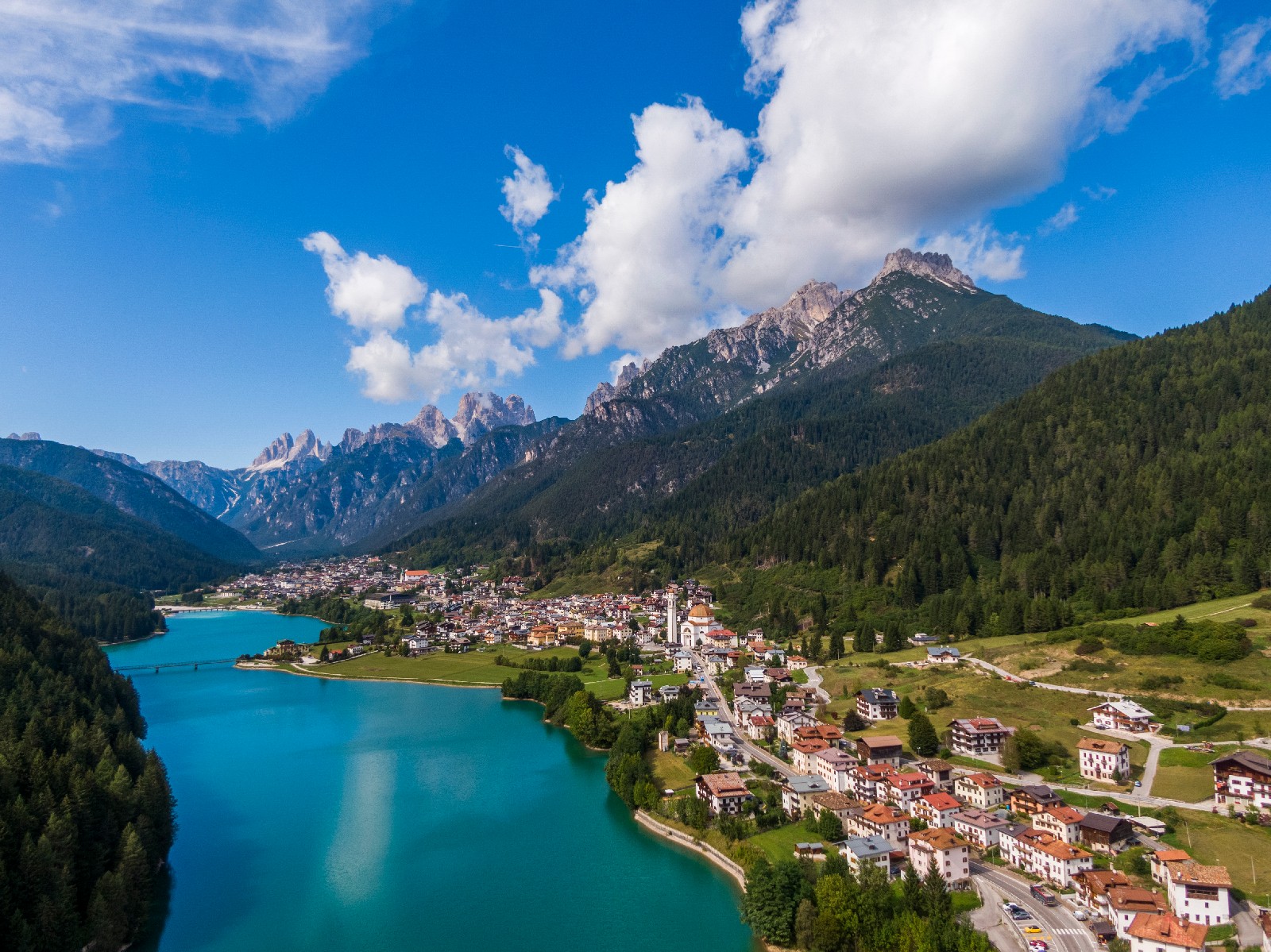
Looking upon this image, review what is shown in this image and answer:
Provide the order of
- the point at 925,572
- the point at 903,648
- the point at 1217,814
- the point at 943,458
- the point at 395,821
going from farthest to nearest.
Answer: the point at 943,458 < the point at 925,572 < the point at 903,648 < the point at 395,821 < the point at 1217,814

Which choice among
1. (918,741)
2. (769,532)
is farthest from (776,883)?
(769,532)

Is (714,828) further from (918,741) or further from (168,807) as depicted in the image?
(168,807)

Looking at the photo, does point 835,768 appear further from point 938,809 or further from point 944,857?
point 944,857

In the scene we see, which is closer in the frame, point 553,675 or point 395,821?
point 395,821

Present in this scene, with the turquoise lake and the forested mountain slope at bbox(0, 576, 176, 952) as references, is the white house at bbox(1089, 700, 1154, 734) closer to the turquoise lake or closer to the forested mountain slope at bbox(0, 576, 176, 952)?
the turquoise lake

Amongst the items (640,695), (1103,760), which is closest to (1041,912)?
(1103,760)

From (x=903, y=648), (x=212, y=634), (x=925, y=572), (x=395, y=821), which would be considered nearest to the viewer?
(x=395, y=821)

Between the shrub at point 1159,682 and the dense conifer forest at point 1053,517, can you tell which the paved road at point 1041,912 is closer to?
the shrub at point 1159,682
